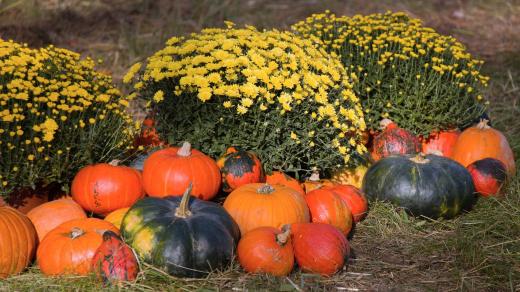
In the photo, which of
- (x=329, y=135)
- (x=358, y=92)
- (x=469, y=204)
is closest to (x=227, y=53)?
(x=329, y=135)

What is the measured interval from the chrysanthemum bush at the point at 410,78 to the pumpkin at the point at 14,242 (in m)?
2.60

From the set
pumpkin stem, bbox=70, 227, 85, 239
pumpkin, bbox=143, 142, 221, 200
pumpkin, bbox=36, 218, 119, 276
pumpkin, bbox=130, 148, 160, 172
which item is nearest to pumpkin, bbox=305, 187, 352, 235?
pumpkin, bbox=143, 142, 221, 200

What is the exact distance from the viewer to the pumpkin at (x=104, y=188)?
4.15 meters

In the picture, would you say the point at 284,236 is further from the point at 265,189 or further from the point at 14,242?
the point at 14,242

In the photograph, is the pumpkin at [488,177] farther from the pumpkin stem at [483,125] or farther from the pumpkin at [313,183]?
the pumpkin at [313,183]

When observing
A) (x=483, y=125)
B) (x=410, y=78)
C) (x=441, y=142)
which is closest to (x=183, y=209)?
(x=410, y=78)

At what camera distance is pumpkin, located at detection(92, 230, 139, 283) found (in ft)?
11.4

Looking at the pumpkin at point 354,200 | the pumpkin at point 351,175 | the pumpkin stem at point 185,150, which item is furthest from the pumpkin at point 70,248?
the pumpkin at point 351,175

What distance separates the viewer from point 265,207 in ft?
13.2

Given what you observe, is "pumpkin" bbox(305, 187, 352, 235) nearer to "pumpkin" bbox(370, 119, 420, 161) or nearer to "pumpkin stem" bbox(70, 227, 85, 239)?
"pumpkin" bbox(370, 119, 420, 161)

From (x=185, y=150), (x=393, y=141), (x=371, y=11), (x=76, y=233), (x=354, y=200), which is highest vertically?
(x=371, y=11)

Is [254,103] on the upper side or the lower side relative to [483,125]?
upper

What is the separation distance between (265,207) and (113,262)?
96 cm

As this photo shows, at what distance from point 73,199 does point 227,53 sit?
133cm
